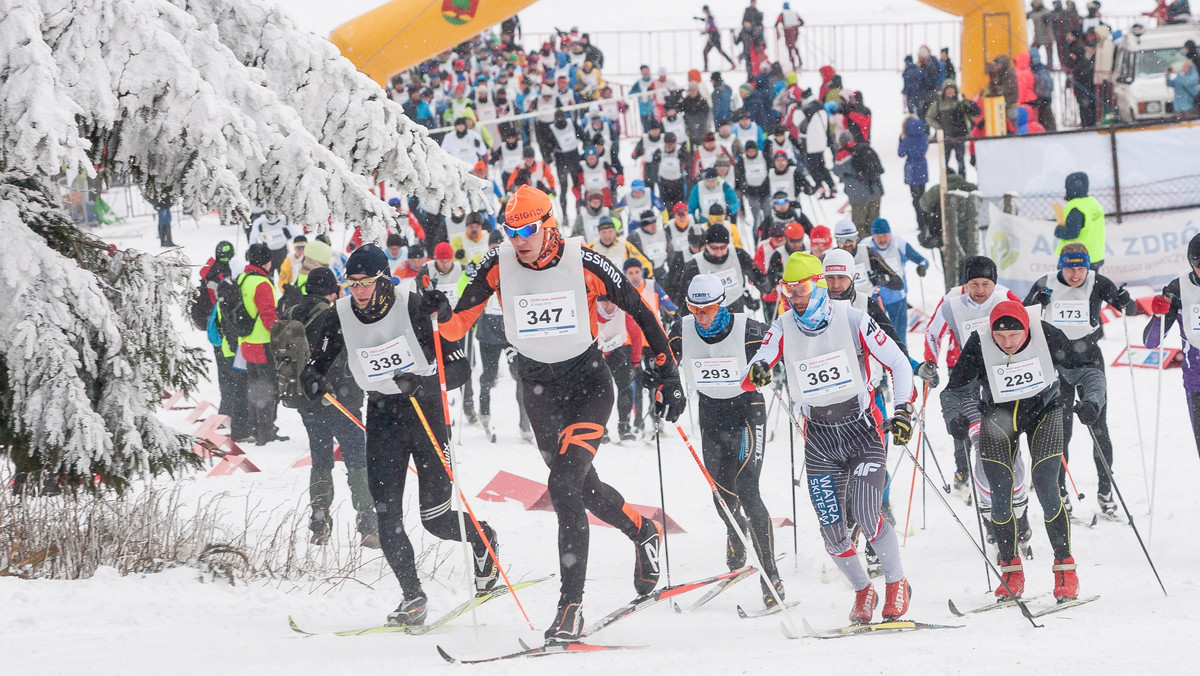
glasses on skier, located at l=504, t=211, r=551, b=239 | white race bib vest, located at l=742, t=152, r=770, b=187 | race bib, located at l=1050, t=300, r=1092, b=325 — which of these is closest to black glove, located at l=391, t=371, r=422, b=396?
glasses on skier, located at l=504, t=211, r=551, b=239

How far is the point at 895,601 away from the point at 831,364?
1.17m

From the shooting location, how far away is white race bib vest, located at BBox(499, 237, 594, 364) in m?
5.32

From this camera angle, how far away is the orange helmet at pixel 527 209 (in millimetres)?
5156

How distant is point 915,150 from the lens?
16.9 m

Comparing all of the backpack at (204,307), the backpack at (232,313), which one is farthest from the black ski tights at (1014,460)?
the backpack at (204,307)

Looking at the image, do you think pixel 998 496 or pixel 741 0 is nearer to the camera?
pixel 998 496

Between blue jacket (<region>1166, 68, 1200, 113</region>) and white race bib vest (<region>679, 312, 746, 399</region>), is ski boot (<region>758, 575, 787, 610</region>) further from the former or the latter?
blue jacket (<region>1166, 68, 1200, 113</region>)

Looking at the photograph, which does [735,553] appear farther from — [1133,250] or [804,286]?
[1133,250]

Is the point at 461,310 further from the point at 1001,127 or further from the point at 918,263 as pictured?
the point at 1001,127

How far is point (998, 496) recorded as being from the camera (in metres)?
6.28

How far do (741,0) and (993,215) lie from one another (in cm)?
3637

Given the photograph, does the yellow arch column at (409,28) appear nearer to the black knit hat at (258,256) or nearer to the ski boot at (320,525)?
the black knit hat at (258,256)

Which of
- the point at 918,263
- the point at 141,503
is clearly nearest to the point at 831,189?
the point at 918,263

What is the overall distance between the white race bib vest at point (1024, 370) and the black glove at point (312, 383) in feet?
11.3
